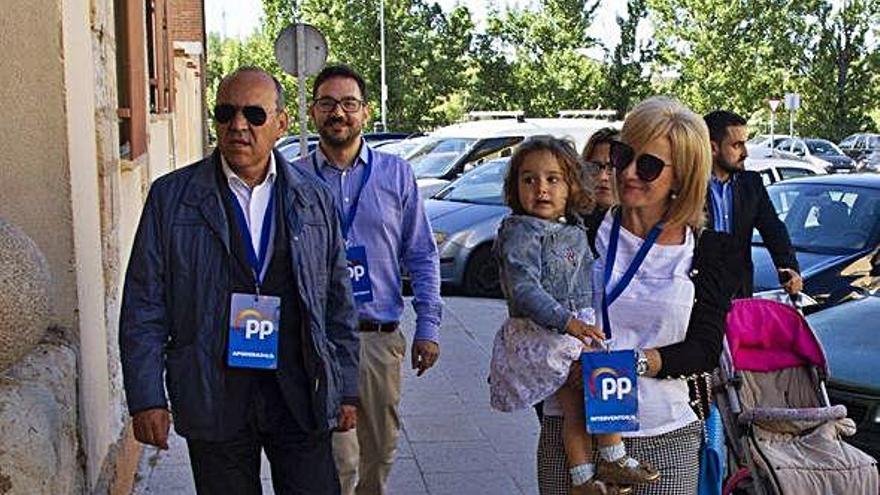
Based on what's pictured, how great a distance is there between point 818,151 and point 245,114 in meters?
36.9

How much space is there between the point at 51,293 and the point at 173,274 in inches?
29.7

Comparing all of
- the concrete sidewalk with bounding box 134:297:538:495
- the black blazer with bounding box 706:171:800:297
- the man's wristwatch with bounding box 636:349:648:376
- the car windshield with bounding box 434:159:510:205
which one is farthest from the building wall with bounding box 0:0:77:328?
the car windshield with bounding box 434:159:510:205

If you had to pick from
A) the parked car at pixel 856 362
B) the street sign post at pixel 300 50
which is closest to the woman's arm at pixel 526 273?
the parked car at pixel 856 362

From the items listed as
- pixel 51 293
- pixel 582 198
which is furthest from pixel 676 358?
pixel 51 293

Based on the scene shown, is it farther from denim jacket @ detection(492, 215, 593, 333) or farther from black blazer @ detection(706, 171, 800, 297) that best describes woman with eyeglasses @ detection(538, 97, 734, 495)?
black blazer @ detection(706, 171, 800, 297)

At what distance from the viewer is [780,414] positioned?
3936 millimetres

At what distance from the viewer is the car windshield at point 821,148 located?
37531 millimetres

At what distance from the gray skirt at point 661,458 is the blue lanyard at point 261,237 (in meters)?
0.97

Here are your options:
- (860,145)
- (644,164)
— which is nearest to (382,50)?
(860,145)

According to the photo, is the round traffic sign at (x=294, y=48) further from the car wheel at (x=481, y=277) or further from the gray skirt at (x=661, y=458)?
the gray skirt at (x=661, y=458)

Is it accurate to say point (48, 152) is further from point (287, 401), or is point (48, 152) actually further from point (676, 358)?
point (676, 358)

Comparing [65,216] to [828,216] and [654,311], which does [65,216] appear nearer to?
[654,311]

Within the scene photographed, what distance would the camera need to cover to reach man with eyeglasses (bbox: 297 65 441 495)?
14.5ft

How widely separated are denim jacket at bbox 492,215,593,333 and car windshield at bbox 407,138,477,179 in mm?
13967
